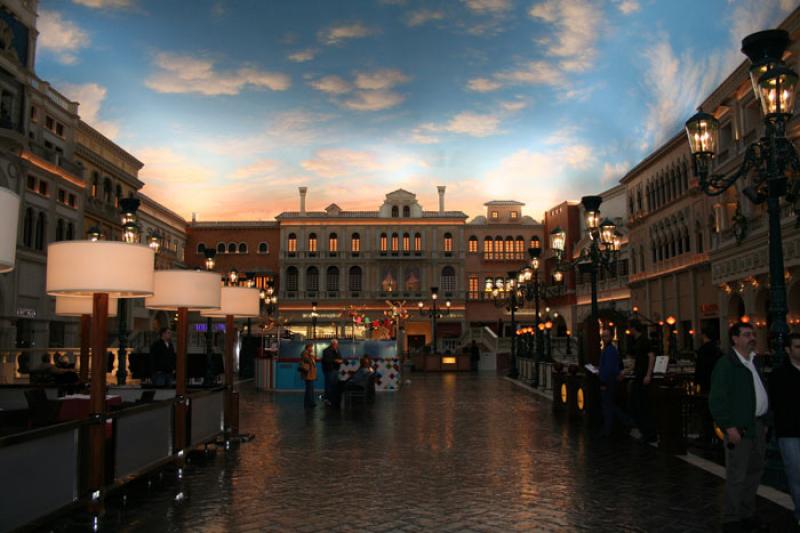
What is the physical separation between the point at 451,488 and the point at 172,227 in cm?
Result: 5241

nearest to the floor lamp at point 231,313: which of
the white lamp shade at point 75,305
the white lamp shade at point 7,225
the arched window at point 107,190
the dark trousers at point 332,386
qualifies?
the white lamp shade at point 75,305

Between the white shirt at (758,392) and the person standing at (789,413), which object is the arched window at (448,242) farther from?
the person standing at (789,413)

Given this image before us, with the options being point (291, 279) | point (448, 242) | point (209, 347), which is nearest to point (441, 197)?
point (448, 242)

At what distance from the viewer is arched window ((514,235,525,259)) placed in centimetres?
6028

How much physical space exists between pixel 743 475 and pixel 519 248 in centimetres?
5550

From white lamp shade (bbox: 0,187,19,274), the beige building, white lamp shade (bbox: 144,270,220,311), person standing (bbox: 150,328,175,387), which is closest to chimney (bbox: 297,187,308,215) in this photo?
the beige building

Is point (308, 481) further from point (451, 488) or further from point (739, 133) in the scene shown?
point (739, 133)

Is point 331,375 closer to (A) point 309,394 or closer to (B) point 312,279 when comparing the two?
(A) point 309,394

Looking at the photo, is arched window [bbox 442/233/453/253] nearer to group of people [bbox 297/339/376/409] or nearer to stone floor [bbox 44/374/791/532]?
group of people [bbox 297/339/376/409]

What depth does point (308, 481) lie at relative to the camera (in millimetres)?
7961

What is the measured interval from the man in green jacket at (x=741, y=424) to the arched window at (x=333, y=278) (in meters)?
55.9

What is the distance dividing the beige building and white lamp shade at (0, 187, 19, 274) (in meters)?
55.8

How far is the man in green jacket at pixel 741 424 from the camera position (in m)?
5.66

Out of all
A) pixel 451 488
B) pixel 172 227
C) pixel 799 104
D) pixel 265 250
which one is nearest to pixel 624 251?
pixel 799 104
